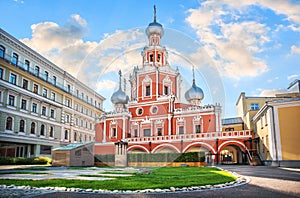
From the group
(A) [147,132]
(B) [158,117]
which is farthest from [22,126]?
(B) [158,117]

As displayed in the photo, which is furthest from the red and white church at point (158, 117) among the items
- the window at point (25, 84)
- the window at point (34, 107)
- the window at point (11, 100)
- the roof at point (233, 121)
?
the window at point (11, 100)

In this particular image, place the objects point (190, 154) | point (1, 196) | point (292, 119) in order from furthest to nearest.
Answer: point (190, 154) < point (292, 119) < point (1, 196)

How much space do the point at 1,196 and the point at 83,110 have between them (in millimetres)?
39850

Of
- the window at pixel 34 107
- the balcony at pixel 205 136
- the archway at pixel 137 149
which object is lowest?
the archway at pixel 137 149

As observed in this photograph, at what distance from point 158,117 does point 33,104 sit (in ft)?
54.2

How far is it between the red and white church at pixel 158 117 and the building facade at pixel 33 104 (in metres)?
5.43

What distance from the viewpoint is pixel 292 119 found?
22.1 m

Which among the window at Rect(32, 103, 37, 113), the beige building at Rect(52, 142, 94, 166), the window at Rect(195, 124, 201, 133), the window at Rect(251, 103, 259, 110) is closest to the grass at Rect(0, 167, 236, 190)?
the beige building at Rect(52, 142, 94, 166)

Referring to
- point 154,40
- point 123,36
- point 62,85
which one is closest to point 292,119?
point 123,36

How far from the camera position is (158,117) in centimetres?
3831

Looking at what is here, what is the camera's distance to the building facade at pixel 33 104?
2869 centimetres

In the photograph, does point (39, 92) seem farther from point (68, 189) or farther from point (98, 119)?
point (68, 189)

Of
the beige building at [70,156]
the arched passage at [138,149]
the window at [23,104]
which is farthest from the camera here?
the arched passage at [138,149]

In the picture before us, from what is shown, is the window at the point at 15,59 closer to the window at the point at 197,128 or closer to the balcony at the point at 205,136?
the balcony at the point at 205,136
